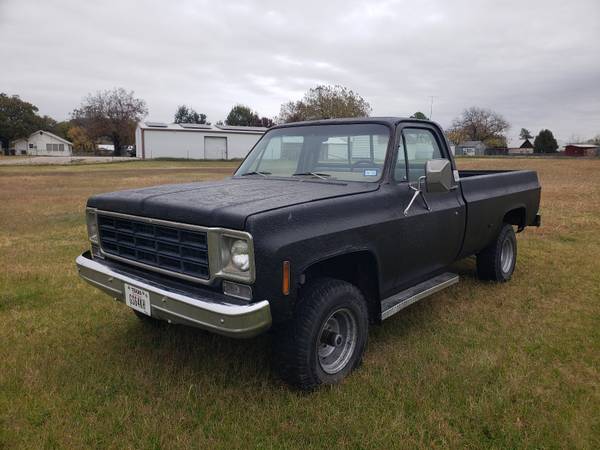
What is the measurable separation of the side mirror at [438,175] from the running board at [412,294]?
3.01ft

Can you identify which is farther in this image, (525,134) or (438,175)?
(525,134)

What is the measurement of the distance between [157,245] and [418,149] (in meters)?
2.44

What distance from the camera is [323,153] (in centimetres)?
426

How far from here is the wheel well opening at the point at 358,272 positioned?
3.35 m

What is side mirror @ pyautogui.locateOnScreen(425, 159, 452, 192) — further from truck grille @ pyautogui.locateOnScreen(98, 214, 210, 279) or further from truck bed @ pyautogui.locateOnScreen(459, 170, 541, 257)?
truck grille @ pyautogui.locateOnScreen(98, 214, 210, 279)

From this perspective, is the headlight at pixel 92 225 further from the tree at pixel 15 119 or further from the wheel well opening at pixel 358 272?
the tree at pixel 15 119

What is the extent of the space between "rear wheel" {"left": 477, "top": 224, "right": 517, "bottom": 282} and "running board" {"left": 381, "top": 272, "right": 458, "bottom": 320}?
4.02ft

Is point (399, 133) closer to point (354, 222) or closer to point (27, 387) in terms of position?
point (354, 222)

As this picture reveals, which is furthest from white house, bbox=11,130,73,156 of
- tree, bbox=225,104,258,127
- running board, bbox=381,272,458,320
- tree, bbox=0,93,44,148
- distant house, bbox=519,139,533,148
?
distant house, bbox=519,139,533,148

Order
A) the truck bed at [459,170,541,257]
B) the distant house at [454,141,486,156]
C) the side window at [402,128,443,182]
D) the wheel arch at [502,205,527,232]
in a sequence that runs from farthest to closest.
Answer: the distant house at [454,141,486,156], the wheel arch at [502,205,527,232], the truck bed at [459,170,541,257], the side window at [402,128,443,182]

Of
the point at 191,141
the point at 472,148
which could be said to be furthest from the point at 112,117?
the point at 472,148

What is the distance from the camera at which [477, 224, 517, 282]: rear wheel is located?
5488mm

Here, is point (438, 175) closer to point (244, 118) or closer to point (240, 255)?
point (240, 255)

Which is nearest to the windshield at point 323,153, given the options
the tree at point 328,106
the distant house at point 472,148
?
the tree at point 328,106
